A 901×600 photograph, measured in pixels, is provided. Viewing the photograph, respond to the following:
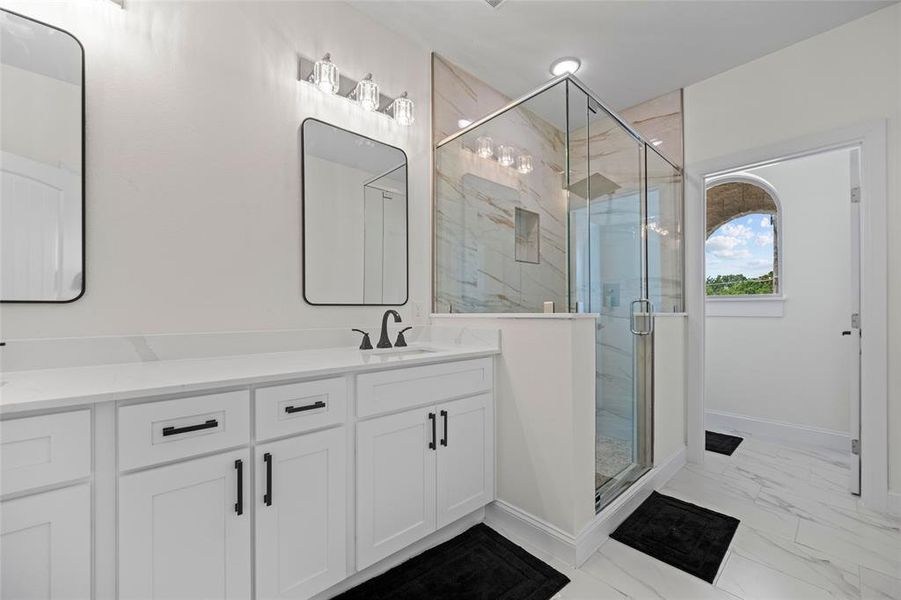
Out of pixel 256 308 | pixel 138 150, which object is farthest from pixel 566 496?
pixel 138 150

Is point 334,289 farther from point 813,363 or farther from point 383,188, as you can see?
point 813,363

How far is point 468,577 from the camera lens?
1.53 metres

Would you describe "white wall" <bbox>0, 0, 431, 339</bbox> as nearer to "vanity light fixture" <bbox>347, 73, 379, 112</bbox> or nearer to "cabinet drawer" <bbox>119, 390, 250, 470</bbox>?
"vanity light fixture" <bbox>347, 73, 379, 112</bbox>

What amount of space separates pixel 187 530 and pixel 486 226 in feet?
6.79

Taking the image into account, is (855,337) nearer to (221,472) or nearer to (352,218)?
(352,218)

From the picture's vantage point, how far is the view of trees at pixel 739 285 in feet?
11.0

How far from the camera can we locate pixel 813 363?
3031 millimetres

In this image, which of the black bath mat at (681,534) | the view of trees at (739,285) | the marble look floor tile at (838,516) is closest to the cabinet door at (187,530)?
the black bath mat at (681,534)

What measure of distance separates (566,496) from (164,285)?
187 cm

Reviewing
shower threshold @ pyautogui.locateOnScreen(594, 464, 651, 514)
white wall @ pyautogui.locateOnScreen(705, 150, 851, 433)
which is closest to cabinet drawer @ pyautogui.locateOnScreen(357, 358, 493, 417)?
shower threshold @ pyautogui.locateOnScreen(594, 464, 651, 514)

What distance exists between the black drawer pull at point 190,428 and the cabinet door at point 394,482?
0.48 m

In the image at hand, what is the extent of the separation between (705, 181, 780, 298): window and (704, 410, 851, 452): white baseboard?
1094mm

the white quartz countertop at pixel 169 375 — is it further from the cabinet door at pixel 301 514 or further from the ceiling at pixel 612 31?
the ceiling at pixel 612 31

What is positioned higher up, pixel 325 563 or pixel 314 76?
pixel 314 76
